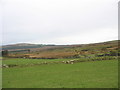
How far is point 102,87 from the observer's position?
1471cm

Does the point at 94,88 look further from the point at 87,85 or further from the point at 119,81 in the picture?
the point at 119,81

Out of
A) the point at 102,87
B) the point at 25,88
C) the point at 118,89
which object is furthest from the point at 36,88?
the point at 118,89

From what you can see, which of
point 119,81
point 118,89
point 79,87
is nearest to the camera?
point 118,89

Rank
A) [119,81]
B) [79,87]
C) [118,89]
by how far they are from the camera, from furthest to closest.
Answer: [119,81]
[79,87]
[118,89]

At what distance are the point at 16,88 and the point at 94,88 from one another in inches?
293

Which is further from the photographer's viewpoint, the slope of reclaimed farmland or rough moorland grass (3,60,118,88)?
the slope of reclaimed farmland

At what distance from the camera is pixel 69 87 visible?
15555 millimetres

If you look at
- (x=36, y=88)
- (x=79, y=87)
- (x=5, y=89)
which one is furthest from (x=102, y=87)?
(x=5, y=89)

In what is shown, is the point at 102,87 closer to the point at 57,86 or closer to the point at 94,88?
the point at 94,88

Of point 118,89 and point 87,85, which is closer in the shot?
point 118,89

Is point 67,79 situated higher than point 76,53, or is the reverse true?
point 67,79

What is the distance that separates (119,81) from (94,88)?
3.30 meters

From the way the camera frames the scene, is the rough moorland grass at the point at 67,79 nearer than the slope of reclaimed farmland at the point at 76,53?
Yes

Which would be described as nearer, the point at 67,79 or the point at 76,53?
the point at 67,79
